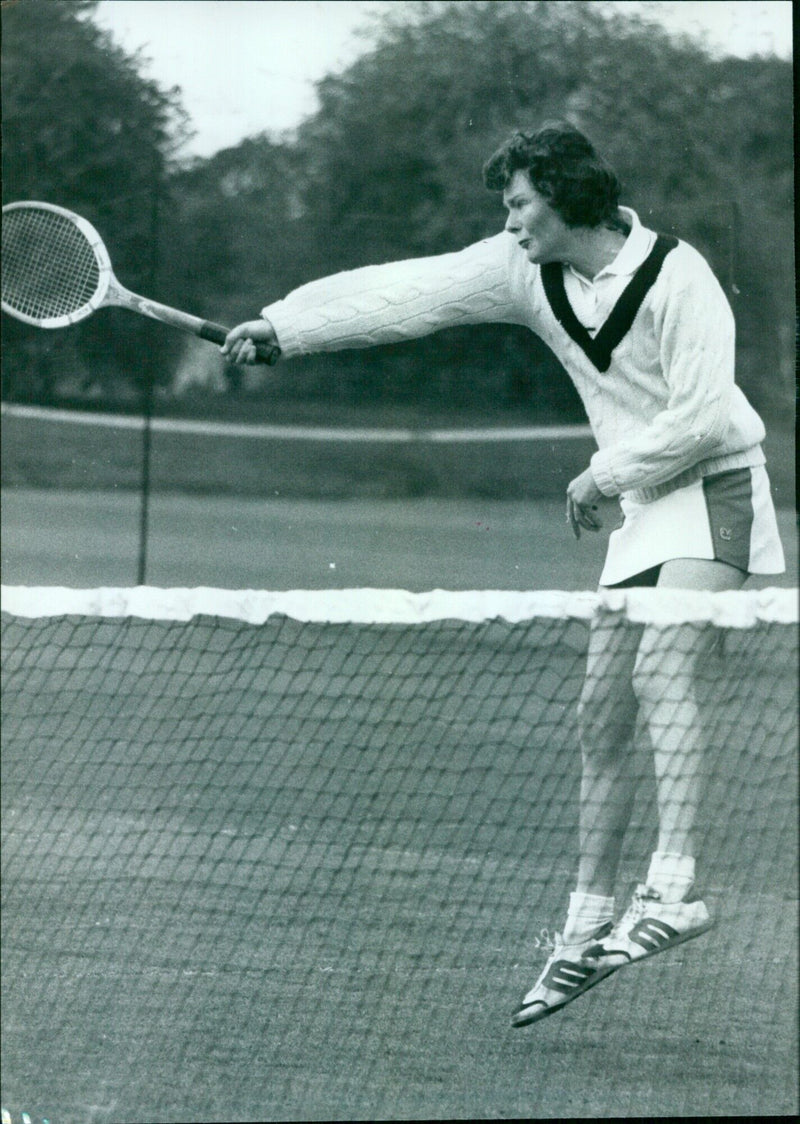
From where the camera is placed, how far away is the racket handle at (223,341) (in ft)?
10.4

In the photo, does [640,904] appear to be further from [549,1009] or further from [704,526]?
[704,526]

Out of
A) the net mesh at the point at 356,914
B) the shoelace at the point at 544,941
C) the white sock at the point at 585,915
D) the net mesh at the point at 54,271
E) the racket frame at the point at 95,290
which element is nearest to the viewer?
the net mesh at the point at 356,914

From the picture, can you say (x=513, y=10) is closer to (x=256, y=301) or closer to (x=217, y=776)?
(x=256, y=301)

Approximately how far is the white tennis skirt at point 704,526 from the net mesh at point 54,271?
132 cm

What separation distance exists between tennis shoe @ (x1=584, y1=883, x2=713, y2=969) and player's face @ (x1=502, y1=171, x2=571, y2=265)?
111 centimetres

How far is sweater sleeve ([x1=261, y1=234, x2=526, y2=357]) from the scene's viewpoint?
3.18 meters

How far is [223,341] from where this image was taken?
320cm

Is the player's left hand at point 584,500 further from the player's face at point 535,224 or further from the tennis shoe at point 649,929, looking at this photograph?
the tennis shoe at point 649,929

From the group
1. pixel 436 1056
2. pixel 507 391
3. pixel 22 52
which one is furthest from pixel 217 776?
pixel 507 391

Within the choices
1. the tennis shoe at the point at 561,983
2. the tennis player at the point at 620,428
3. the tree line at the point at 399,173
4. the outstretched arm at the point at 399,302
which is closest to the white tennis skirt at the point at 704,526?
the tennis player at the point at 620,428

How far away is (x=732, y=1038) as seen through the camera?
3.08 meters

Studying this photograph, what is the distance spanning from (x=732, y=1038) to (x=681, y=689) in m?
0.67

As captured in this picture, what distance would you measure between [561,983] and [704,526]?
0.82 metres

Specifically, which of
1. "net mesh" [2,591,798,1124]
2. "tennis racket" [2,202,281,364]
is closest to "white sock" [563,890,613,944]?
"net mesh" [2,591,798,1124]
